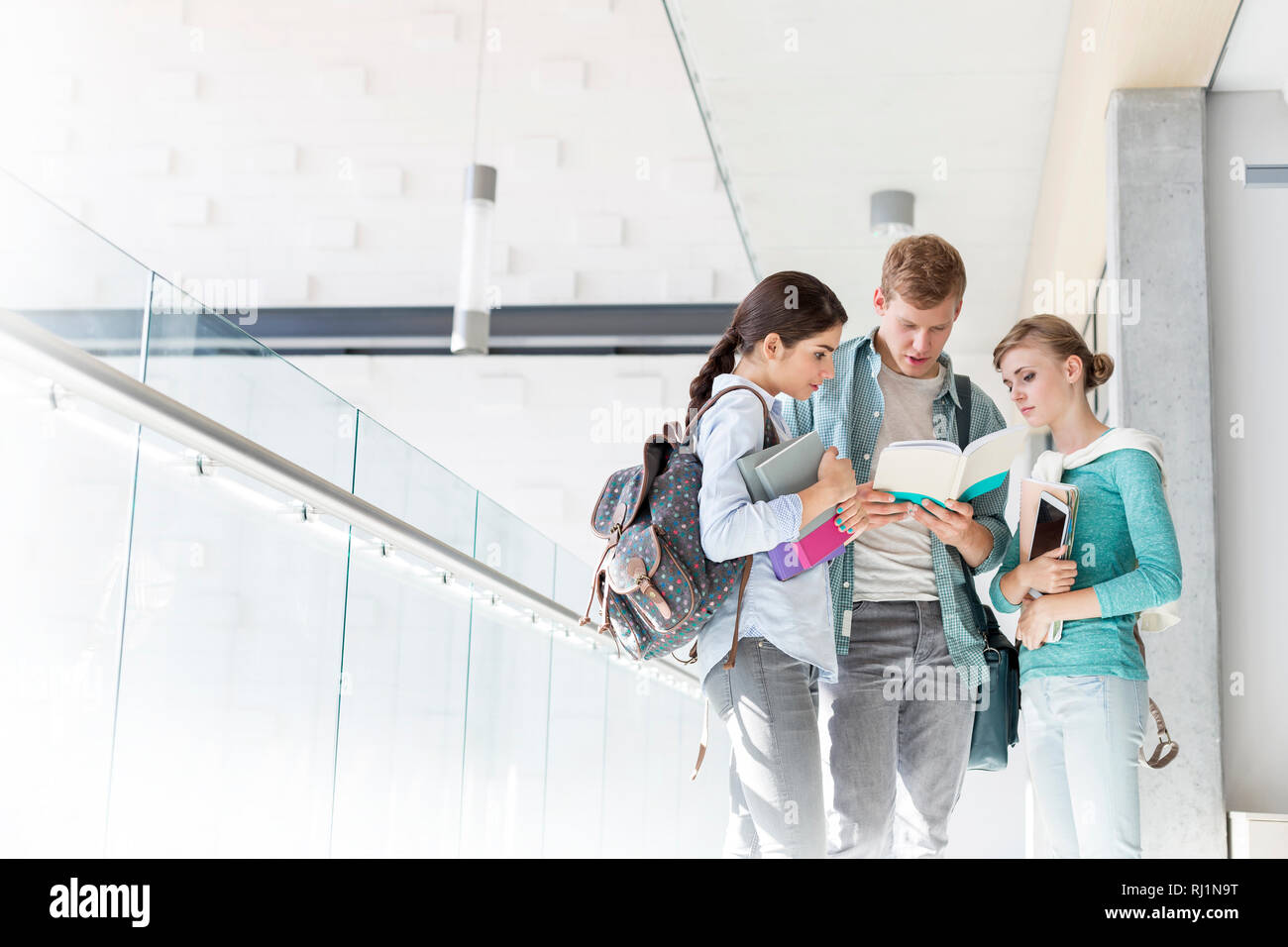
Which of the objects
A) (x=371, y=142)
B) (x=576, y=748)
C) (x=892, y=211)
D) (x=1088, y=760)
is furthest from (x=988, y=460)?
(x=371, y=142)

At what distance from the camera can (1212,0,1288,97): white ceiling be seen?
2.43 metres

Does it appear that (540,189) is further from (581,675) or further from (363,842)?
(363,842)

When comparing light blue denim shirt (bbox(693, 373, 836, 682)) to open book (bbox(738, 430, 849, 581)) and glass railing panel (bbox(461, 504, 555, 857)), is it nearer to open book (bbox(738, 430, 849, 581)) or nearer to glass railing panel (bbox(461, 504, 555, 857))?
open book (bbox(738, 430, 849, 581))

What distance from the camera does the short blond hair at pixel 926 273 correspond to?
183 centimetres

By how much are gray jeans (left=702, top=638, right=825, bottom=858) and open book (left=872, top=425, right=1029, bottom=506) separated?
0.27 meters

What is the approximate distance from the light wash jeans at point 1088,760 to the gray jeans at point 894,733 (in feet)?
0.37

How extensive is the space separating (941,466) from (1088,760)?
46cm

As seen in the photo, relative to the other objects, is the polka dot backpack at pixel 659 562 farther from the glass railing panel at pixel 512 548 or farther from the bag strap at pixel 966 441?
the glass railing panel at pixel 512 548

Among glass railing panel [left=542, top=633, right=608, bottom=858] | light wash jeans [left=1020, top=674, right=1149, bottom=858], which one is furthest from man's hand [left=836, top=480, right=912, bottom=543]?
glass railing panel [left=542, top=633, right=608, bottom=858]

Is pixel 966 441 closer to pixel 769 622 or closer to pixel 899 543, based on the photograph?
pixel 899 543

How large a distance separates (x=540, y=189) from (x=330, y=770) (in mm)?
4872

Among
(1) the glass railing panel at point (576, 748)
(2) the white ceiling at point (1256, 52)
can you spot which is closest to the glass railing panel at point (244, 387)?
(1) the glass railing panel at point (576, 748)

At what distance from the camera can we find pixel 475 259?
3.66m
